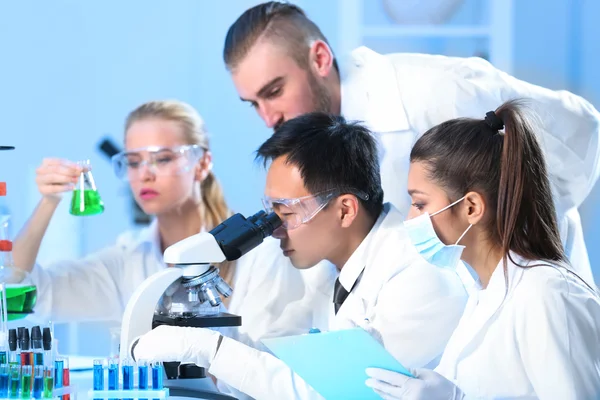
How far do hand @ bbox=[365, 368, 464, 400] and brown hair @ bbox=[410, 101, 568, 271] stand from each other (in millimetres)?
340

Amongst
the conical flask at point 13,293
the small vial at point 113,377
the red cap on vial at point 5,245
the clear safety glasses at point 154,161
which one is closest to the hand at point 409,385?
the small vial at point 113,377

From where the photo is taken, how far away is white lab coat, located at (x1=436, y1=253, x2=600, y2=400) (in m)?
1.72

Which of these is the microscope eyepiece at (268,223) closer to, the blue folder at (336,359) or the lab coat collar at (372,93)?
the blue folder at (336,359)

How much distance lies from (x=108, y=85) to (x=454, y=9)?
1968 millimetres

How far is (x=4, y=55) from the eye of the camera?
15.6 feet

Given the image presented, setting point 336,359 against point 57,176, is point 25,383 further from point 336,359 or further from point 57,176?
point 57,176

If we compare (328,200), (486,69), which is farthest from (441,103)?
(328,200)

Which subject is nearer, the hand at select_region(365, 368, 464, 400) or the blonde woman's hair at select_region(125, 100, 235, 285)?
the hand at select_region(365, 368, 464, 400)

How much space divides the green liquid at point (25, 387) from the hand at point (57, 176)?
144 cm

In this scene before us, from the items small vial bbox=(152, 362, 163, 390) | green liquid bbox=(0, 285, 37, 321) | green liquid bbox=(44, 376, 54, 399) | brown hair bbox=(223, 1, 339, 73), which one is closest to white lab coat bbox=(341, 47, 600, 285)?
brown hair bbox=(223, 1, 339, 73)

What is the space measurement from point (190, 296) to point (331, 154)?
23.1 inches

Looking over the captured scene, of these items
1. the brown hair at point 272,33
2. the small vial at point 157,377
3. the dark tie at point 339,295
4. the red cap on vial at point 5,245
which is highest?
the brown hair at point 272,33

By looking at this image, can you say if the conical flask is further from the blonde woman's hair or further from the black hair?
the blonde woman's hair

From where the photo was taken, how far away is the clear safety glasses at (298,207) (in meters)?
2.29
